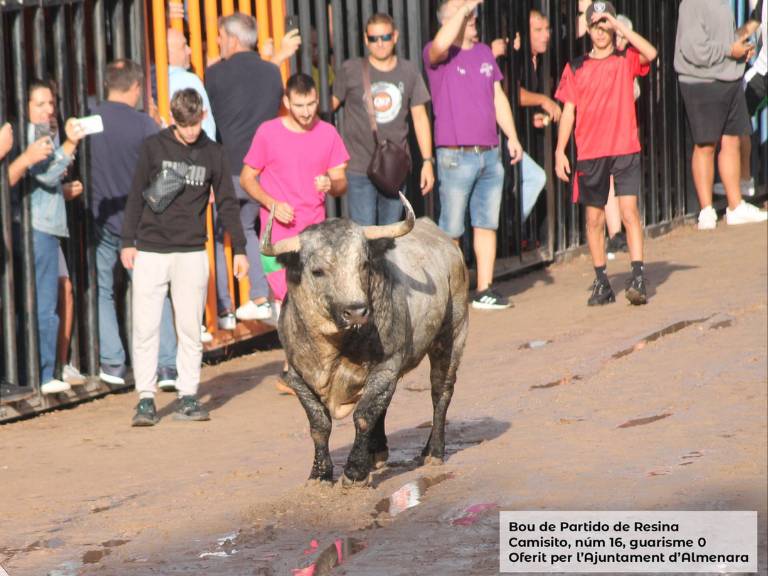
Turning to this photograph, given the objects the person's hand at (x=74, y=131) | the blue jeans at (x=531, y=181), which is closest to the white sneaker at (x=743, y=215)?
the blue jeans at (x=531, y=181)

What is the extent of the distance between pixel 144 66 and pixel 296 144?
1.52 meters

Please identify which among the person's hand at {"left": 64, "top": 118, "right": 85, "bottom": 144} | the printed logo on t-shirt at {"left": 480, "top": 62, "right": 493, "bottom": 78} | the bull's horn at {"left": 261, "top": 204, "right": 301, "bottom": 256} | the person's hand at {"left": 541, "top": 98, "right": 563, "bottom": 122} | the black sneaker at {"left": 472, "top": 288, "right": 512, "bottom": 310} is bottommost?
the black sneaker at {"left": 472, "top": 288, "right": 512, "bottom": 310}

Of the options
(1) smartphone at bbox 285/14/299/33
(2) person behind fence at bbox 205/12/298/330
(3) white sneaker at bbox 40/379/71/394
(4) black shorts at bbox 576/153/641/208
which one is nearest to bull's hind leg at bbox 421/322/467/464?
(3) white sneaker at bbox 40/379/71/394

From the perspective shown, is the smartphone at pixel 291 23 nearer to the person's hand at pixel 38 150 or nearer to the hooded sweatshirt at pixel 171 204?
the hooded sweatshirt at pixel 171 204

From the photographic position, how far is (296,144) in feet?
35.8

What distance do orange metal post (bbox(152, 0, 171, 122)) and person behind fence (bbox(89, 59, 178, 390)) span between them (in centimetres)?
62

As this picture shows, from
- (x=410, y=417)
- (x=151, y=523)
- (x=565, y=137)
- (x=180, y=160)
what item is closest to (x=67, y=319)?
(x=180, y=160)

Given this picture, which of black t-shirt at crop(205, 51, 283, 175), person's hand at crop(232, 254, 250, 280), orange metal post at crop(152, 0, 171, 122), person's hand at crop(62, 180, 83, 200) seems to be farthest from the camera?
black t-shirt at crop(205, 51, 283, 175)

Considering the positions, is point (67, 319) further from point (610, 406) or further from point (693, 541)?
point (693, 541)

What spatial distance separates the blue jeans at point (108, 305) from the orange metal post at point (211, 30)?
1.84m

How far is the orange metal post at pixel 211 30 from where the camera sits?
40.7 feet

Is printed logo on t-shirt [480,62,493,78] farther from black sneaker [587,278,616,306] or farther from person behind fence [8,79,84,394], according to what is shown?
person behind fence [8,79,84,394]

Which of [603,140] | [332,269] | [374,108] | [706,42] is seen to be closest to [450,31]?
[374,108]

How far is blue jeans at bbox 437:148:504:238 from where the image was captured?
1377 centimetres
